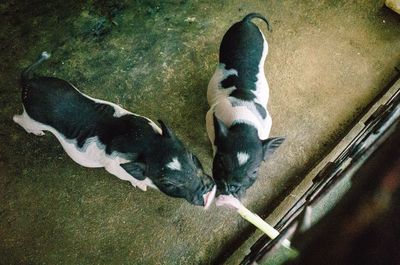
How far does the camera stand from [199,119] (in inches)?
138

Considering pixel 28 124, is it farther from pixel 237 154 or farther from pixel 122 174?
pixel 237 154

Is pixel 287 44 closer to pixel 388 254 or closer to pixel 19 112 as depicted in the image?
pixel 19 112

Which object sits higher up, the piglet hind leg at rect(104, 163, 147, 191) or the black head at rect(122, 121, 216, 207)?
the black head at rect(122, 121, 216, 207)

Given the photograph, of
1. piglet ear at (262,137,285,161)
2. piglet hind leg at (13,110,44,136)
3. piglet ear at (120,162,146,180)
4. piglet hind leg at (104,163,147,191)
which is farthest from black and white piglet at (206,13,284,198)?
piglet hind leg at (13,110,44,136)

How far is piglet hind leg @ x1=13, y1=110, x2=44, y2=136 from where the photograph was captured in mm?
3010

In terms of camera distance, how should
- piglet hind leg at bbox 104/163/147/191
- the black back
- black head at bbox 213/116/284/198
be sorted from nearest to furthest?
black head at bbox 213/116/284/198
the black back
piglet hind leg at bbox 104/163/147/191

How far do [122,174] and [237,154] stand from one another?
0.96 meters

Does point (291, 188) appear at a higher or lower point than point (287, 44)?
lower

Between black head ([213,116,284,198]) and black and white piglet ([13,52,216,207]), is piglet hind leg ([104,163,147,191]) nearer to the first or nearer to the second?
black and white piglet ([13,52,216,207])

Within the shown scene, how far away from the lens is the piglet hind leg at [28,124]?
3010mm

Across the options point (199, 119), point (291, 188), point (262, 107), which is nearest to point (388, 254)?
point (262, 107)

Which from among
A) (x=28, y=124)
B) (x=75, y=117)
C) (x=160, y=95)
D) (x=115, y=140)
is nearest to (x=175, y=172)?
(x=115, y=140)

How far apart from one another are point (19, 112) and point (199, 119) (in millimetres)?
1571

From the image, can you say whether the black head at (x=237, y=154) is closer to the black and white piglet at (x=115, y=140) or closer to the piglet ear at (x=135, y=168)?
the black and white piglet at (x=115, y=140)
